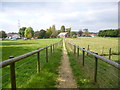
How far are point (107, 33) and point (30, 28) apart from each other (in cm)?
7085

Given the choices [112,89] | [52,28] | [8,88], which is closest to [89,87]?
[112,89]

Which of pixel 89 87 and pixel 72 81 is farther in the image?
pixel 72 81

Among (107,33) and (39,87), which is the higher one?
(107,33)

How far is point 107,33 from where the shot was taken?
10612cm

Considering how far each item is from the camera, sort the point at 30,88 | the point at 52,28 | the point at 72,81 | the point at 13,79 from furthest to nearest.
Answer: the point at 52,28, the point at 72,81, the point at 30,88, the point at 13,79

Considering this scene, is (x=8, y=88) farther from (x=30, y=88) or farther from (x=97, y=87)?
(x=97, y=87)

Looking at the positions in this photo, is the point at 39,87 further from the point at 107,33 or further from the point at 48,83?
the point at 107,33

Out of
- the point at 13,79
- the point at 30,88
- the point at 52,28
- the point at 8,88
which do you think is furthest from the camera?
the point at 52,28

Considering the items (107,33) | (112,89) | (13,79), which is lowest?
(112,89)

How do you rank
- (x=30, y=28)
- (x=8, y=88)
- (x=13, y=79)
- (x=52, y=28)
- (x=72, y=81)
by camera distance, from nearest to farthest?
(x=13, y=79)
(x=8, y=88)
(x=72, y=81)
(x=30, y=28)
(x=52, y=28)

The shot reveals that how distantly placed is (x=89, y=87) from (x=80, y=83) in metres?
0.40

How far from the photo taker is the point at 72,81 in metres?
3.85

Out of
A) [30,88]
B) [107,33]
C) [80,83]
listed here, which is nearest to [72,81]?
[80,83]

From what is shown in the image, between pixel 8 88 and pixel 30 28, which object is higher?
pixel 30 28
